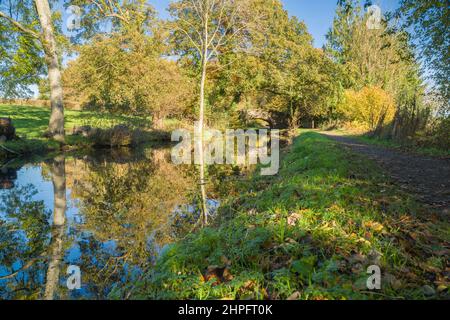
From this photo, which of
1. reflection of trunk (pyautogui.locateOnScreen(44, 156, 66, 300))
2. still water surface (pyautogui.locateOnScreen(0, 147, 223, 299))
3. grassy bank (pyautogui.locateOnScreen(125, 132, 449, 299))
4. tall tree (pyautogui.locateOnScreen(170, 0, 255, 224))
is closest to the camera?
grassy bank (pyautogui.locateOnScreen(125, 132, 449, 299))

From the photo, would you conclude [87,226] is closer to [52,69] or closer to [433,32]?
[433,32]

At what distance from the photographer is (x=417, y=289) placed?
2244mm

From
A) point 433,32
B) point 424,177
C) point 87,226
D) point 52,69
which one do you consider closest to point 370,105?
point 433,32

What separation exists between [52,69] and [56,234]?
50.5 ft

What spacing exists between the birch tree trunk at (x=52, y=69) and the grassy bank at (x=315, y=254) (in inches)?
633

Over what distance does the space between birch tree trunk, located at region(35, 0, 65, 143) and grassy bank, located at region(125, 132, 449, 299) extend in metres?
16.1

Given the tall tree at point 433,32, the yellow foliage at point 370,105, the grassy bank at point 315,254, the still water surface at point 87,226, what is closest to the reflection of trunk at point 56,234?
the still water surface at point 87,226

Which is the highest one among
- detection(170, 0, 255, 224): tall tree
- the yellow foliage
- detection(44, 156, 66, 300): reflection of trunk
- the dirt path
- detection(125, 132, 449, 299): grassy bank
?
detection(170, 0, 255, 224): tall tree

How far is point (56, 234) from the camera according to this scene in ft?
15.4

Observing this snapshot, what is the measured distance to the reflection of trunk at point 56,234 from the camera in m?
3.16

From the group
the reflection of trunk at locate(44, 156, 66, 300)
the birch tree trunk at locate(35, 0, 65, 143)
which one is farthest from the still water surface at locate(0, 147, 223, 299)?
the birch tree trunk at locate(35, 0, 65, 143)

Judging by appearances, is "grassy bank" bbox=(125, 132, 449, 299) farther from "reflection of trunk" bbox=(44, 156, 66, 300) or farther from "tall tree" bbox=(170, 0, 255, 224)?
"tall tree" bbox=(170, 0, 255, 224)

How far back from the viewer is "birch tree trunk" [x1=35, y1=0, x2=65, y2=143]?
16.0m
